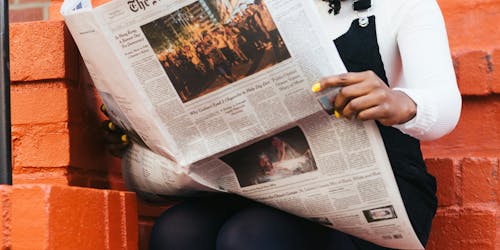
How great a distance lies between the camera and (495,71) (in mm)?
1585

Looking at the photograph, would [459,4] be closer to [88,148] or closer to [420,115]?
[420,115]

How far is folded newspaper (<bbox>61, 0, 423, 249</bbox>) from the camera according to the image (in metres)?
1.13

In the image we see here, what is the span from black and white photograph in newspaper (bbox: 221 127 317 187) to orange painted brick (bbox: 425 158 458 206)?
485mm

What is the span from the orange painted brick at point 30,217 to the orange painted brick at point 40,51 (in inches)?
16.4

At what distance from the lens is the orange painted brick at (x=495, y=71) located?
1.58m

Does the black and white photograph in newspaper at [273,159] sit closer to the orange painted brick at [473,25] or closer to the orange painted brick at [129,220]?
the orange painted brick at [129,220]

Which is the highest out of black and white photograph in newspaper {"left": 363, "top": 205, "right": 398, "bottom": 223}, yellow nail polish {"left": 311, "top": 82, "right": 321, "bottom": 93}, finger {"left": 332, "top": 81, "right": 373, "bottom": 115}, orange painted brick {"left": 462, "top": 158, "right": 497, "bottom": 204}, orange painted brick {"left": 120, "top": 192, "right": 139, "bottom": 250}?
yellow nail polish {"left": 311, "top": 82, "right": 321, "bottom": 93}

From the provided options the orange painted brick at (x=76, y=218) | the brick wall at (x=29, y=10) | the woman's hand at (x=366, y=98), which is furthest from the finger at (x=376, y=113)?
the brick wall at (x=29, y=10)

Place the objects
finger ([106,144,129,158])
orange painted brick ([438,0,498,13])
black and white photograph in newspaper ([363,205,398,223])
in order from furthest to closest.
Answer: orange painted brick ([438,0,498,13]), finger ([106,144,129,158]), black and white photograph in newspaper ([363,205,398,223])

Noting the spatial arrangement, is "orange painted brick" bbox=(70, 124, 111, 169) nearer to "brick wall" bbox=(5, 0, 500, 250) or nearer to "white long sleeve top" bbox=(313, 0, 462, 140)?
"brick wall" bbox=(5, 0, 500, 250)

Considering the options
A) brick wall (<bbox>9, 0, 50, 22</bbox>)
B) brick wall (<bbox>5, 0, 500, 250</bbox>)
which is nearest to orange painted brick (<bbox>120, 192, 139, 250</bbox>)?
brick wall (<bbox>5, 0, 500, 250</bbox>)

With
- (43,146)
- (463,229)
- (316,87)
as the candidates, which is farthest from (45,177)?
(463,229)

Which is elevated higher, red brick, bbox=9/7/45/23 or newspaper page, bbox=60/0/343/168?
red brick, bbox=9/7/45/23

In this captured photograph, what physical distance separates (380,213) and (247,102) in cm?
28
